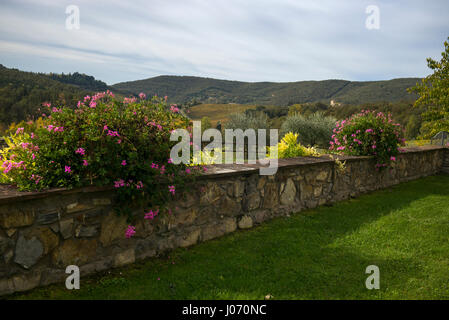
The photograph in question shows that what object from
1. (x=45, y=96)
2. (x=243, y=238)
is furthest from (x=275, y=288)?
(x=45, y=96)

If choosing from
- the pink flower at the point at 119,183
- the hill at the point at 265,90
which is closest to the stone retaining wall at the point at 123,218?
the pink flower at the point at 119,183

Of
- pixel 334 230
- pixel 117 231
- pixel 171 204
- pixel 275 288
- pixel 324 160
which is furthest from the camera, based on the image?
pixel 324 160

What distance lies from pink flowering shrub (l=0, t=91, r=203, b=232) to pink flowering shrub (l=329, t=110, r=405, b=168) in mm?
4753

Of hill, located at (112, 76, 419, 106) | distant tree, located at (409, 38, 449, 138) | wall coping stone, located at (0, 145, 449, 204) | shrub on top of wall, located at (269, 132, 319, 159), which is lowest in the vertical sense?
wall coping stone, located at (0, 145, 449, 204)

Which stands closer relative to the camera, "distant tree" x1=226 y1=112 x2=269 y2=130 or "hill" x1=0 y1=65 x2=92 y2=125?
"distant tree" x1=226 y1=112 x2=269 y2=130

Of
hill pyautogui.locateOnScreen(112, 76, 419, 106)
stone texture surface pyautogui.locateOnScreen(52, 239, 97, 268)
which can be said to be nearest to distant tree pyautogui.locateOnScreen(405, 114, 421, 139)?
hill pyautogui.locateOnScreen(112, 76, 419, 106)

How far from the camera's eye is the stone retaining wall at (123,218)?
7.64ft

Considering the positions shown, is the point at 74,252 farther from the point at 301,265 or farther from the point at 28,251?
the point at 301,265

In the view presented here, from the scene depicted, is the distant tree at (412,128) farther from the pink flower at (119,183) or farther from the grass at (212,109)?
the pink flower at (119,183)

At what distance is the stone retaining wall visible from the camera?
91.7 inches

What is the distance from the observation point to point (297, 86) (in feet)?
190

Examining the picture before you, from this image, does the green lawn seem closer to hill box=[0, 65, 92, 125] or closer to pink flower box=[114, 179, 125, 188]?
pink flower box=[114, 179, 125, 188]
